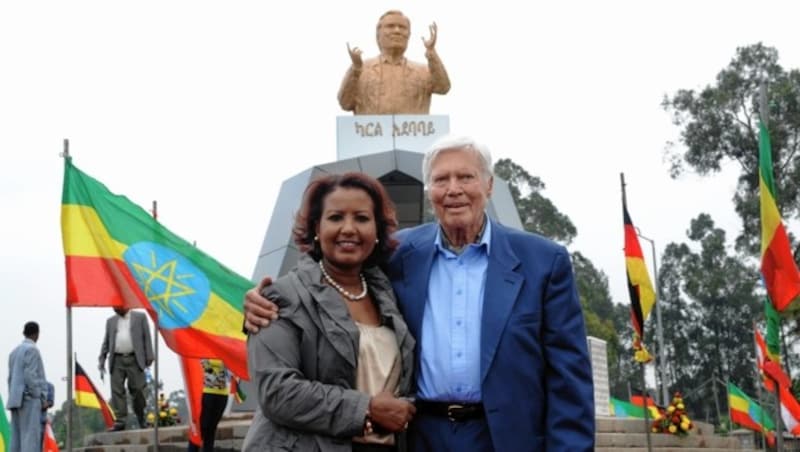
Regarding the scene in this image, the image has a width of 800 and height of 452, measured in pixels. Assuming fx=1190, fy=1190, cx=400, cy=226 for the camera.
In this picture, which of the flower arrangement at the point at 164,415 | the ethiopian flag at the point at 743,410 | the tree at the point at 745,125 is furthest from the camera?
the tree at the point at 745,125

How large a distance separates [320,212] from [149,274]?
4.26 m

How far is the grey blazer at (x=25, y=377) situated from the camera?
9180mm

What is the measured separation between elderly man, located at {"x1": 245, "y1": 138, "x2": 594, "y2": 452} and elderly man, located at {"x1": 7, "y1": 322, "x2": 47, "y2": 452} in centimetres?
662

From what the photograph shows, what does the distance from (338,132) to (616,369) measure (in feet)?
117

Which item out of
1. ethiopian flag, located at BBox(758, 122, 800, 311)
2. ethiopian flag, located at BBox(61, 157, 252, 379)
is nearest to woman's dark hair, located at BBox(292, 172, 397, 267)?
ethiopian flag, located at BBox(61, 157, 252, 379)

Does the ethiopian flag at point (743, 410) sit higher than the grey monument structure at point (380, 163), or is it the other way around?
the grey monument structure at point (380, 163)

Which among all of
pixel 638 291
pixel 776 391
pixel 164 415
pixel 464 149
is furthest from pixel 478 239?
pixel 164 415

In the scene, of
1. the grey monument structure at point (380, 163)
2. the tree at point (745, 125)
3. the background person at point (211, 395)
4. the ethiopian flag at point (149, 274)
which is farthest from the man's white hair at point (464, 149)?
the tree at point (745, 125)

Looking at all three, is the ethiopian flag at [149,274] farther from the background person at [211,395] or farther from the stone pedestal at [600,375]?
the stone pedestal at [600,375]

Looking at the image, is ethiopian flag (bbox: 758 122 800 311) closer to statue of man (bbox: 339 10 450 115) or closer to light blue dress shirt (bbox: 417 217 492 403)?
light blue dress shirt (bbox: 417 217 492 403)

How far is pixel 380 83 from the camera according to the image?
15.3 metres

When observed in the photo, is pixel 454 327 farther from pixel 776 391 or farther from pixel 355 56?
pixel 355 56

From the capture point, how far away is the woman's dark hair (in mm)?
3234

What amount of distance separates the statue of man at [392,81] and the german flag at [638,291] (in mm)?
3970
